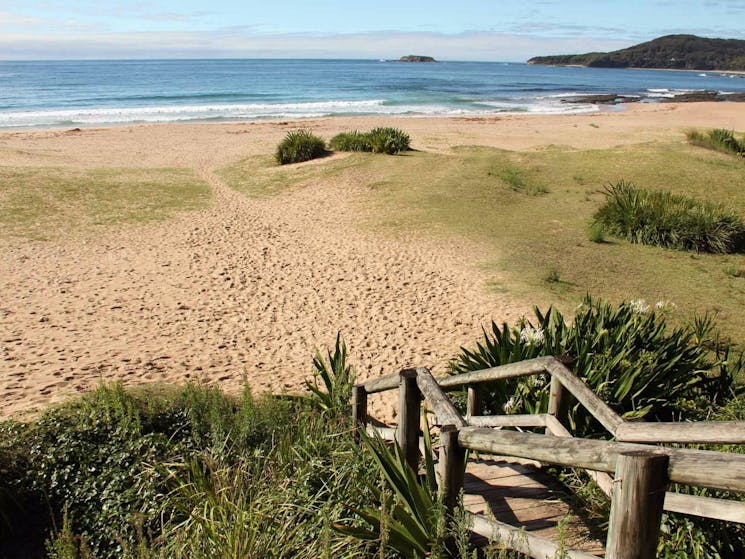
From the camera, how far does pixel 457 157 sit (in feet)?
62.4

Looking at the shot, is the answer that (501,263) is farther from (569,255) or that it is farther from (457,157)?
(457,157)

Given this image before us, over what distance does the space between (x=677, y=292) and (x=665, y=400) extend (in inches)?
→ 200

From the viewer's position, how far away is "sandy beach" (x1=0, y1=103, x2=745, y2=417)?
781 cm

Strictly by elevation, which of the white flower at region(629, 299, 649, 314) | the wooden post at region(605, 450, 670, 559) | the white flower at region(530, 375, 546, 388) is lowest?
the white flower at region(530, 375, 546, 388)

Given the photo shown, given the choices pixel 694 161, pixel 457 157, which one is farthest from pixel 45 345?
pixel 694 161

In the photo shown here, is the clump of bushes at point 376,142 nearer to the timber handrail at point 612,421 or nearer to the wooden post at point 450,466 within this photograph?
the timber handrail at point 612,421

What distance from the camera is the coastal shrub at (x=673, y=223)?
12273mm

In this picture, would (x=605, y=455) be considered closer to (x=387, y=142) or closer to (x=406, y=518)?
(x=406, y=518)

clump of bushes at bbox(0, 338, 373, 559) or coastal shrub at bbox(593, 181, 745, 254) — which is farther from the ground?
coastal shrub at bbox(593, 181, 745, 254)

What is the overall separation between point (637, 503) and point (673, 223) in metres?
11.5

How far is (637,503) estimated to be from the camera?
218cm

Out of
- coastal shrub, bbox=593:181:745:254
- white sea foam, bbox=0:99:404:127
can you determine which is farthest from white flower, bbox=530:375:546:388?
white sea foam, bbox=0:99:404:127

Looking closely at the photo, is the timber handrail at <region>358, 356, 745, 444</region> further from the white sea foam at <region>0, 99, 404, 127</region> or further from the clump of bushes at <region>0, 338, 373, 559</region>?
the white sea foam at <region>0, 99, 404, 127</region>

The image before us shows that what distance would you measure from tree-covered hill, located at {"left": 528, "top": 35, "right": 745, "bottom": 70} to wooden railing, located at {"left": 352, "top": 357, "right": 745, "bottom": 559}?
193300mm
